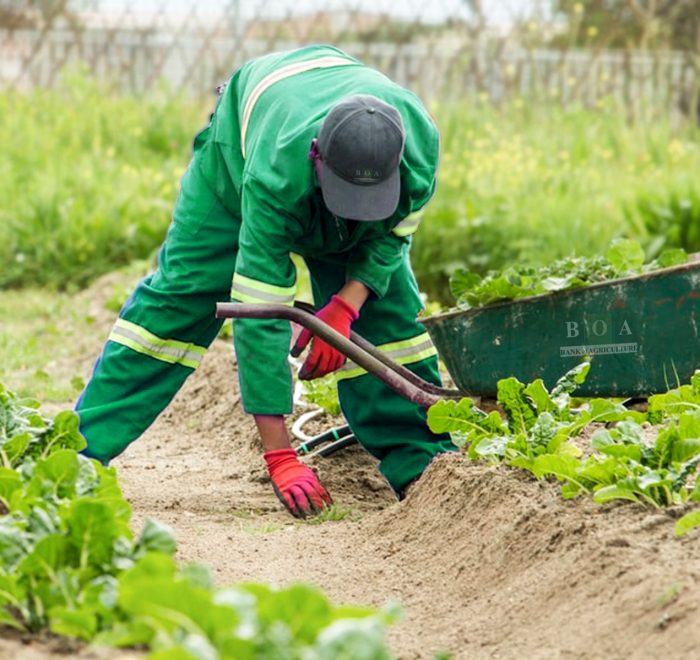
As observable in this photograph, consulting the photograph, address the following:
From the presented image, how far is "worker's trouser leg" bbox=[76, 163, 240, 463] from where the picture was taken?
4.43m

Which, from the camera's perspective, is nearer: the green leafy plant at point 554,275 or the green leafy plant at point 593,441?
the green leafy plant at point 593,441

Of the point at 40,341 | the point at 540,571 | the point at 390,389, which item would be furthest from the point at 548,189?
the point at 540,571

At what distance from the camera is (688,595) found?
2.68 m

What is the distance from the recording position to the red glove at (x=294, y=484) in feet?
14.3

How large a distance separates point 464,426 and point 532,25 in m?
7.75

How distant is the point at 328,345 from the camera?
4.15 m

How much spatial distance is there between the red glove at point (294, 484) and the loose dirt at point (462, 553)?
0.22 feet

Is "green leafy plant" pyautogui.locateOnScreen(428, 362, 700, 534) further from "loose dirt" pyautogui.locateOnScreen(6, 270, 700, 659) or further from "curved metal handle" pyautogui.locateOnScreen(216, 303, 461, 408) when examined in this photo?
"curved metal handle" pyautogui.locateOnScreen(216, 303, 461, 408)

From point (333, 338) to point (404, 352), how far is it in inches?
29.0

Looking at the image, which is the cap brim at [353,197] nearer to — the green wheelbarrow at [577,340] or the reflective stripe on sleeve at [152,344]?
the green wheelbarrow at [577,340]

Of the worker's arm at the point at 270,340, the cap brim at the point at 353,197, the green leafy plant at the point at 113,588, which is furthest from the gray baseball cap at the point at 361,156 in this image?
the green leafy plant at the point at 113,588

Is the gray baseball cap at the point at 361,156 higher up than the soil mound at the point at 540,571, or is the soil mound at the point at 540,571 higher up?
the gray baseball cap at the point at 361,156

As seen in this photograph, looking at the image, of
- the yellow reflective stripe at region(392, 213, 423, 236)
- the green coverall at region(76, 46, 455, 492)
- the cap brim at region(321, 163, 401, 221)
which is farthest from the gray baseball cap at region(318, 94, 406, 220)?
the yellow reflective stripe at region(392, 213, 423, 236)

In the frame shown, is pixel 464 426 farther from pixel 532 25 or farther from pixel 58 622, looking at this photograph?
pixel 532 25
